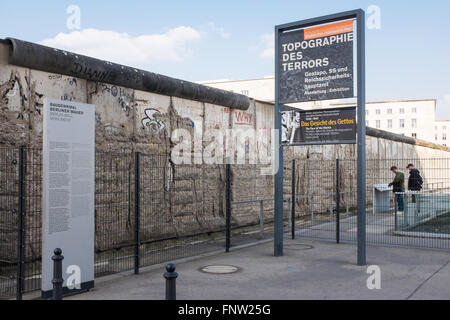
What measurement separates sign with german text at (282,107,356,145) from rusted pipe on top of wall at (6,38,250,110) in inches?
128

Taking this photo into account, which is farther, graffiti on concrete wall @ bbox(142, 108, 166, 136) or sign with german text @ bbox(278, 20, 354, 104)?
graffiti on concrete wall @ bbox(142, 108, 166, 136)

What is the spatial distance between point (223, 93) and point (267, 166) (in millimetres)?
3253

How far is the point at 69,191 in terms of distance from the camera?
6.50 m

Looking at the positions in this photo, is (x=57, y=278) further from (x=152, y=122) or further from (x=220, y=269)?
(x=152, y=122)

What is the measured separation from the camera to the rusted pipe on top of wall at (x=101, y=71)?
27.3 feet

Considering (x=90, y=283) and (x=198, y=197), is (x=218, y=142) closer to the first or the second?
(x=198, y=197)

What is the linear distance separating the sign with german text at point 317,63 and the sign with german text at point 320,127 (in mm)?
314

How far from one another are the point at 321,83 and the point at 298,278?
12.7ft

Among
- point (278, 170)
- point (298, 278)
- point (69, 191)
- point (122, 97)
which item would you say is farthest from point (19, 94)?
point (298, 278)

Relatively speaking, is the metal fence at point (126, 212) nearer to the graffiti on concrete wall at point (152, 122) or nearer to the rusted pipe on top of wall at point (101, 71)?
the graffiti on concrete wall at point (152, 122)

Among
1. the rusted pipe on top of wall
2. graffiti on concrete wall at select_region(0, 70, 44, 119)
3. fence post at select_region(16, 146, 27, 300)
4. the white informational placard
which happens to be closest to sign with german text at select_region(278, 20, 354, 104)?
the rusted pipe on top of wall

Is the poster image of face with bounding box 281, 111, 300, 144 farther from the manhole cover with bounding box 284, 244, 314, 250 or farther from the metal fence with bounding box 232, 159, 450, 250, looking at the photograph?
the manhole cover with bounding box 284, 244, 314, 250

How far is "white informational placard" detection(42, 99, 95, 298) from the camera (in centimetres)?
622
